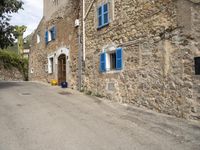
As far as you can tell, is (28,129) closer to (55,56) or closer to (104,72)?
(104,72)

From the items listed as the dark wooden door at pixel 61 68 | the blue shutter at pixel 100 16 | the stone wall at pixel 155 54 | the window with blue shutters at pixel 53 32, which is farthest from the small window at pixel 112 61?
the window with blue shutters at pixel 53 32

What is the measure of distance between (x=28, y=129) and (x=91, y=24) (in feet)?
26.2

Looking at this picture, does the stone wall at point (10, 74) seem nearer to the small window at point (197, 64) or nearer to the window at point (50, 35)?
the window at point (50, 35)

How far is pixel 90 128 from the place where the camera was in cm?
756

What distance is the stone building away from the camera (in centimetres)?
866

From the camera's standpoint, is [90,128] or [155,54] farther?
[155,54]

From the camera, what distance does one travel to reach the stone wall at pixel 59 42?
→ 16230 millimetres

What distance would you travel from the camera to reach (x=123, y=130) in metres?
7.41

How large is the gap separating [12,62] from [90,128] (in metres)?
25.2

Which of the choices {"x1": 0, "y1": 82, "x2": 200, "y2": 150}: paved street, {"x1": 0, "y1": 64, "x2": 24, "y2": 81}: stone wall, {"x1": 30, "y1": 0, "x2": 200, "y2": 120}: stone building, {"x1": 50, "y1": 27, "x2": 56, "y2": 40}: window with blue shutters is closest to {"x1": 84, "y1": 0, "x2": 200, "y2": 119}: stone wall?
{"x1": 30, "y1": 0, "x2": 200, "y2": 120}: stone building

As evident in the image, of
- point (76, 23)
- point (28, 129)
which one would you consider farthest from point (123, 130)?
point (76, 23)

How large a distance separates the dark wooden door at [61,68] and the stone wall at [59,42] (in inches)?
20.4

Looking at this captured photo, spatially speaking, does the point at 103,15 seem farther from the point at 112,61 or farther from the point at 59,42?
the point at 59,42

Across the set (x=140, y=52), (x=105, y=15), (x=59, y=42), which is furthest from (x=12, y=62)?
(x=140, y=52)
